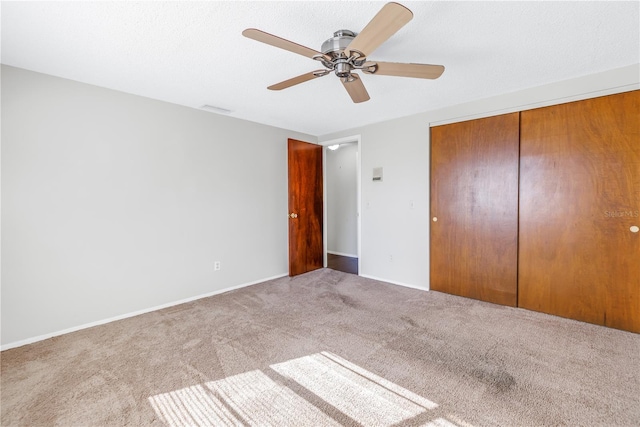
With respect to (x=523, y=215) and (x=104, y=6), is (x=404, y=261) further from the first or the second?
(x=104, y=6)

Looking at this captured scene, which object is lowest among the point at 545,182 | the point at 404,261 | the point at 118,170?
the point at 404,261

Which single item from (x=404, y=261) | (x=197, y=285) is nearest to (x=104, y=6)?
(x=197, y=285)

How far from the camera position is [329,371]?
1967 mm

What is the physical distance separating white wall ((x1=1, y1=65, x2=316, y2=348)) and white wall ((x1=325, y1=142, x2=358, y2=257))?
7.72 ft

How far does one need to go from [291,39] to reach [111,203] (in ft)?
7.72

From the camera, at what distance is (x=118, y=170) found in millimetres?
2842

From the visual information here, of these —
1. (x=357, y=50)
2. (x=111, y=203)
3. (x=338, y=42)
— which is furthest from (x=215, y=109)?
(x=357, y=50)

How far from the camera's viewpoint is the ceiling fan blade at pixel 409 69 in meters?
1.86

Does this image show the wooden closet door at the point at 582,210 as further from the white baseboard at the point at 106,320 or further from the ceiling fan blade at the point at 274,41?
the white baseboard at the point at 106,320

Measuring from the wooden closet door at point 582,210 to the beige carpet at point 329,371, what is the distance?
0.25 m

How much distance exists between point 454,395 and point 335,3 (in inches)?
96.7

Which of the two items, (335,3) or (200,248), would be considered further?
(200,248)

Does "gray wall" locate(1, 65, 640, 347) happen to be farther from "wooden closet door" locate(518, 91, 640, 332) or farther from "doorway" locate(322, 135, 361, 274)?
"doorway" locate(322, 135, 361, 274)

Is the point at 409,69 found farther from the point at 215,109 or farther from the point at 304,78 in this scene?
the point at 215,109
